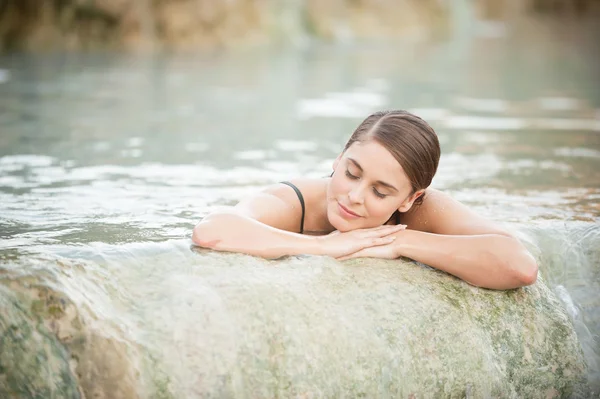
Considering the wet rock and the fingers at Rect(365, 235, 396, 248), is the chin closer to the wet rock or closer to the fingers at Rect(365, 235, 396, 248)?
the fingers at Rect(365, 235, 396, 248)

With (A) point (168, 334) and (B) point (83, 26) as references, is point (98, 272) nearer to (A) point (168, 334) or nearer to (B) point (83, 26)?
(A) point (168, 334)

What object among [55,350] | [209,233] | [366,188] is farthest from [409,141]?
[55,350]

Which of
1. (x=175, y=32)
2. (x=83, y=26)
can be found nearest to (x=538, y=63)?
(x=175, y=32)

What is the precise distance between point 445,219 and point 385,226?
33 centimetres

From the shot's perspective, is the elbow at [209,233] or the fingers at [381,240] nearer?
the elbow at [209,233]

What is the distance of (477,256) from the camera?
3539mm

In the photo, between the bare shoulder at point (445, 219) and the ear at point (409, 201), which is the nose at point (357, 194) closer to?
the ear at point (409, 201)

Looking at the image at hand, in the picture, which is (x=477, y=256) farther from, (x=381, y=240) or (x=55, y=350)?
(x=55, y=350)

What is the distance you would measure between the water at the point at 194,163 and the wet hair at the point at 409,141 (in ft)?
1.92

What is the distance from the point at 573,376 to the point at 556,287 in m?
0.60

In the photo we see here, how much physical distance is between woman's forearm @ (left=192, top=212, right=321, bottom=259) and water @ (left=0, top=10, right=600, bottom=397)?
3.8 inches

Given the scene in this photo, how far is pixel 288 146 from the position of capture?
802cm


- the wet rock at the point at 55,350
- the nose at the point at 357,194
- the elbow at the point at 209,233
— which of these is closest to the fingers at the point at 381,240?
the nose at the point at 357,194

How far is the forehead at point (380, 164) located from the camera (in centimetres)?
346
